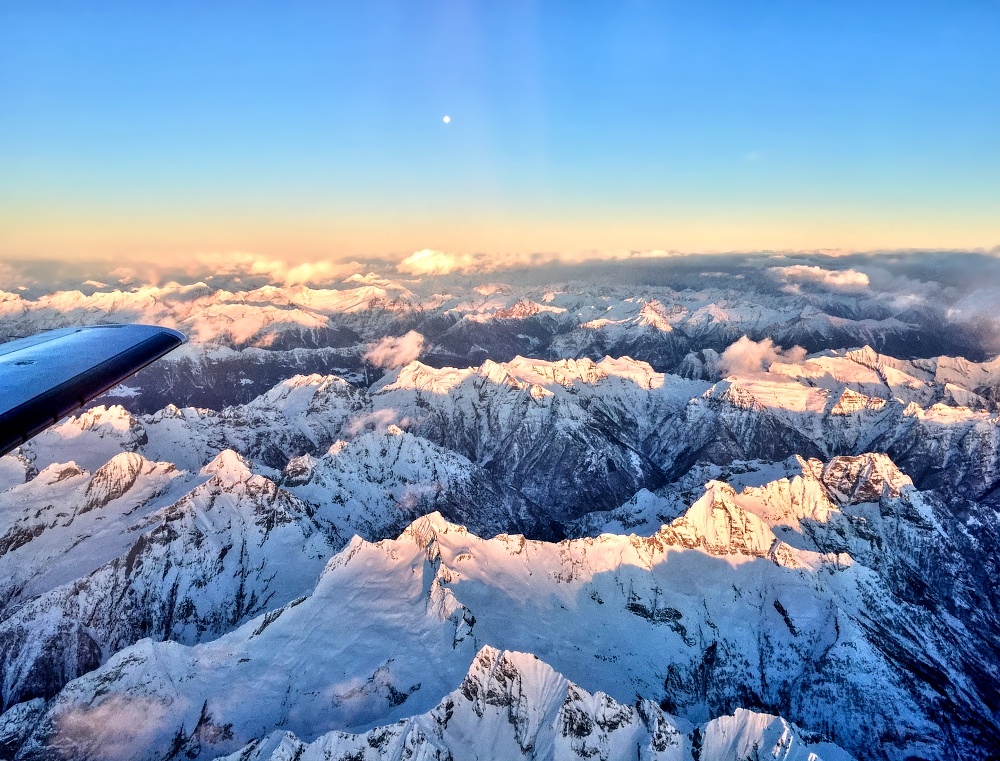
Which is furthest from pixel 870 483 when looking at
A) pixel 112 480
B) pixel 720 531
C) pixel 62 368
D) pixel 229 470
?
pixel 112 480

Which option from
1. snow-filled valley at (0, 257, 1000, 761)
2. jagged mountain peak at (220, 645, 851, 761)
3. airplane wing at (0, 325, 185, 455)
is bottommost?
snow-filled valley at (0, 257, 1000, 761)

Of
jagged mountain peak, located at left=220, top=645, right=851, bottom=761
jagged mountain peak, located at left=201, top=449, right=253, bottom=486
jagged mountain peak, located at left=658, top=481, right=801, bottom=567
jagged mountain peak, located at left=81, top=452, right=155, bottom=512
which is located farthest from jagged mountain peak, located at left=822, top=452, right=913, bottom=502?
jagged mountain peak, located at left=81, top=452, right=155, bottom=512

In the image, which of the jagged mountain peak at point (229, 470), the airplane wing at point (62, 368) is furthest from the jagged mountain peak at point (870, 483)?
the airplane wing at point (62, 368)

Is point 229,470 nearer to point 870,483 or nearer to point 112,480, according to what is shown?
point 112,480

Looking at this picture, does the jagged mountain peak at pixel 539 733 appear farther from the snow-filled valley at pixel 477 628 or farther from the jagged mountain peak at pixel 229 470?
the jagged mountain peak at pixel 229 470

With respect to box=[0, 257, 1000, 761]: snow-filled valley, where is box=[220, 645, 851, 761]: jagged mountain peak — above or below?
above

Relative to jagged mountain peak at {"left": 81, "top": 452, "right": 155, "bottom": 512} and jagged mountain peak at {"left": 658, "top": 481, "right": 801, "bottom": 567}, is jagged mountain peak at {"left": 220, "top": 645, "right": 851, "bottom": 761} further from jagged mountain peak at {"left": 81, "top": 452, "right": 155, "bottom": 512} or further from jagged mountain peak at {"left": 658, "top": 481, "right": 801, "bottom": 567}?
jagged mountain peak at {"left": 81, "top": 452, "right": 155, "bottom": 512}

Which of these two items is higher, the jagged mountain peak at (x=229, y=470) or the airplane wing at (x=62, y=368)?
the airplane wing at (x=62, y=368)

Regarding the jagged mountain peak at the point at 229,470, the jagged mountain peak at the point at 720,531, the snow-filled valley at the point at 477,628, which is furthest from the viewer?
the jagged mountain peak at the point at 229,470
